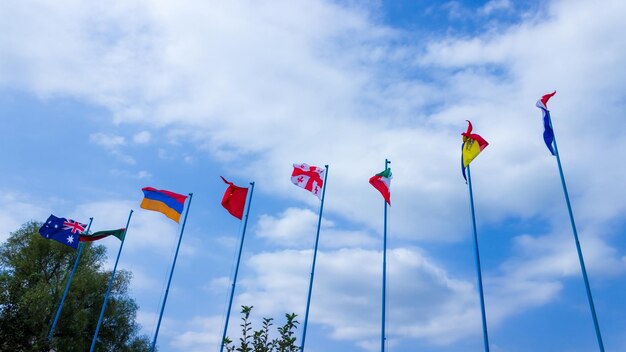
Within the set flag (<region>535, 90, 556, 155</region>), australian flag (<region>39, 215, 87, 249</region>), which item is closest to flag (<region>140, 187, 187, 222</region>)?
australian flag (<region>39, 215, 87, 249</region>)

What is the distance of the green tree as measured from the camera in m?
38.6

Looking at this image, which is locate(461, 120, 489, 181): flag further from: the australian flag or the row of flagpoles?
the australian flag

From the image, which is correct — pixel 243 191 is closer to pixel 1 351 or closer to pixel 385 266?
pixel 385 266

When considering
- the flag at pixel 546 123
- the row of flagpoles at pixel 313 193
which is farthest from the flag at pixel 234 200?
the flag at pixel 546 123

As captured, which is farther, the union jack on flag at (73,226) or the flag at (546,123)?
the union jack on flag at (73,226)

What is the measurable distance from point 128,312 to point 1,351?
18.8 m

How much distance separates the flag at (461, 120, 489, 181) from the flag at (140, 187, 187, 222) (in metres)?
17.5

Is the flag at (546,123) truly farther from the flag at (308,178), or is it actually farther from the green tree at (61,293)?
the green tree at (61,293)

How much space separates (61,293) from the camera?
131 feet

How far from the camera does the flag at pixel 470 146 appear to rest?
80.1ft

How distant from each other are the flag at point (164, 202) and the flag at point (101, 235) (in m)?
5.33

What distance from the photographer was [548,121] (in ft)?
78.2

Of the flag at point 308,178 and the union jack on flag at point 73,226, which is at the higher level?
the flag at point 308,178

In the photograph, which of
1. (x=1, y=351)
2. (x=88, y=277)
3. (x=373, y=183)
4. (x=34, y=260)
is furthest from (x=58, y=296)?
(x=373, y=183)
